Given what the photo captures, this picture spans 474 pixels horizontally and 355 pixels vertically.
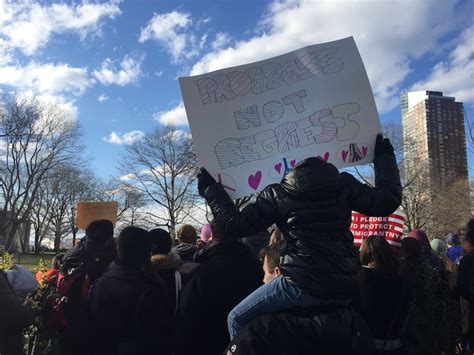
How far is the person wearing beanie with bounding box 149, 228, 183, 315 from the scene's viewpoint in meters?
3.44

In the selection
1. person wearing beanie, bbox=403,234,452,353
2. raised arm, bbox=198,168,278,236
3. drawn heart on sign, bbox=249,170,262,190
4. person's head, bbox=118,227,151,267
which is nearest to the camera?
raised arm, bbox=198,168,278,236

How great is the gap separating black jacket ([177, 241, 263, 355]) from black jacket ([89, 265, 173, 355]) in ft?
0.55

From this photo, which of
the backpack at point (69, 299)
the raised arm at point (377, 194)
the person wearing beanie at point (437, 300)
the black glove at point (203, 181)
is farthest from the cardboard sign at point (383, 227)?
the black glove at point (203, 181)

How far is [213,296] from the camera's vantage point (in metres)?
3.05

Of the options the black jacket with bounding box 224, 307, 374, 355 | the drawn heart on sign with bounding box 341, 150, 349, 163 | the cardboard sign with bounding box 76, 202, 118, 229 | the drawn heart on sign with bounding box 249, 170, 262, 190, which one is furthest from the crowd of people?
the cardboard sign with bounding box 76, 202, 118, 229

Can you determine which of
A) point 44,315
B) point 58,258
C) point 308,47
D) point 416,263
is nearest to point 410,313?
point 416,263

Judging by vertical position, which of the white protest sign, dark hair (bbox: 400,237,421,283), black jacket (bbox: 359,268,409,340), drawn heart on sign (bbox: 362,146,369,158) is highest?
the white protest sign

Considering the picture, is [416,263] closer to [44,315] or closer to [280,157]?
[280,157]

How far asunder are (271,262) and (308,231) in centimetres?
92

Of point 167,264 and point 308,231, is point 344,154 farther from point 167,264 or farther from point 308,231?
point 167,264

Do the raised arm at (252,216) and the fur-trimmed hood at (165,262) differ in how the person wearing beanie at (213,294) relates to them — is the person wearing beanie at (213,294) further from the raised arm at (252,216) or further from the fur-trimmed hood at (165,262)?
the raised arm at (252,216)

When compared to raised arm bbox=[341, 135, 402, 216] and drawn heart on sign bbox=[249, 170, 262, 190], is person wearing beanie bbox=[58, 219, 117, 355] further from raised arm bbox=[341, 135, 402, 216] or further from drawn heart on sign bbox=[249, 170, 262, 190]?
raised arm bbox=[341, 135, 402, 216]

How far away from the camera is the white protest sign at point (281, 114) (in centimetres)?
339

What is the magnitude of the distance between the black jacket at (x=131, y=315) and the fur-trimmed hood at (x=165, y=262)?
386mm
